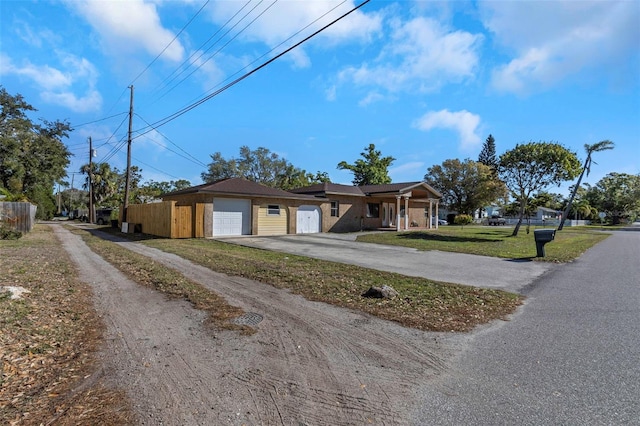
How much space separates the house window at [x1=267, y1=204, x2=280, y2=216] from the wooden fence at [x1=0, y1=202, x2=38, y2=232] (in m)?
13.2

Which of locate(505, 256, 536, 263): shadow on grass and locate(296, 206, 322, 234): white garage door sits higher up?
locate(296, 206, 322, 234): white garage door

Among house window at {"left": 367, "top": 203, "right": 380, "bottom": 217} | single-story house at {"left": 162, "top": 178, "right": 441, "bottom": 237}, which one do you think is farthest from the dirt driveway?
house window at {"left": 367, "top": 203, "right": 380, "bottom": 217}

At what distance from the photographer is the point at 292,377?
10.6 feet

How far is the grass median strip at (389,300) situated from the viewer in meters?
5.18

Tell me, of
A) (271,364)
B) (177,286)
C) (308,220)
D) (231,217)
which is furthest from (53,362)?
(308,220)

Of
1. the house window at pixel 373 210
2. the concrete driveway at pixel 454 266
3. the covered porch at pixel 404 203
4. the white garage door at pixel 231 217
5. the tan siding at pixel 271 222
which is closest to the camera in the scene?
the concrete driveway at pixel 454 266

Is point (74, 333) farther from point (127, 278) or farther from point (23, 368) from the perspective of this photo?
point (127, 278)

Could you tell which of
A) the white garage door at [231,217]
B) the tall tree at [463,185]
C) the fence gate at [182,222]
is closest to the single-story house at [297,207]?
the white garage door at [231,217]

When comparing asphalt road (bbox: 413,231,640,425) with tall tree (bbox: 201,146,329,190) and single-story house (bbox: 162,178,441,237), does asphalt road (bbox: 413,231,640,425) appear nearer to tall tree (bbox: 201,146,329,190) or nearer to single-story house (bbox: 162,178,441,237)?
single-story house (bbox: 162,178,441,237)

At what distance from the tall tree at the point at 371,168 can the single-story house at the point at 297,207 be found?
13.9 meters

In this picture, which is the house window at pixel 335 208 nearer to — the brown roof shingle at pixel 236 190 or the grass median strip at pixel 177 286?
the brown roof shingle at pixel 236 190

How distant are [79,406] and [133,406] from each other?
43cm

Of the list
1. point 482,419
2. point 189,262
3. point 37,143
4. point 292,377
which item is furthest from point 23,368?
point 37,143

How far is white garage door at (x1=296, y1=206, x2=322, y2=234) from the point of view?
2342cm
